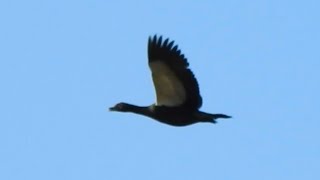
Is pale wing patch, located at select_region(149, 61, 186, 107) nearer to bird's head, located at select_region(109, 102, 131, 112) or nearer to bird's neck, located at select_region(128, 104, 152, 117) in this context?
bird's neck, located at select_region(128, 104, 152, 117)

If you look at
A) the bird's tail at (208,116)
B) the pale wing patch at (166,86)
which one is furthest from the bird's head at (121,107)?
the bird's tail at (208,116)

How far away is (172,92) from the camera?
102 ft

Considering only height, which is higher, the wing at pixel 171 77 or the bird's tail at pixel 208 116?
the wing at pixel 171 77

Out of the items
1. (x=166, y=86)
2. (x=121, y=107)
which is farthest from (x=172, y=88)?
(x=121, y=107)

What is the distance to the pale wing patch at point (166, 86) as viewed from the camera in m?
30.8

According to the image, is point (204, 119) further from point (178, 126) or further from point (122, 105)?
point (122, 105)

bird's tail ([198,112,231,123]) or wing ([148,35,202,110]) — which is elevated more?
wing ([148,35,202,110])

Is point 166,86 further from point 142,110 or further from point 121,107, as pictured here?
point 121,107

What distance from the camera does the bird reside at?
30719mm

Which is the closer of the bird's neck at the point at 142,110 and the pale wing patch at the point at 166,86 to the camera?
the pale wing patch at the point at 166,86

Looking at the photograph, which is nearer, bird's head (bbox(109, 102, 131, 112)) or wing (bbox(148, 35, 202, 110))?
wing (bbox(148, 35, 202, 110))

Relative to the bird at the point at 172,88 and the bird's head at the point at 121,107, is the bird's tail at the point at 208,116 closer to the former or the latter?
the bird at the point at 172,88

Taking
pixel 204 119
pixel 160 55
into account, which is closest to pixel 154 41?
pixel 160 55

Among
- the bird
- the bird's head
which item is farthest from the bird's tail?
the bird's head
